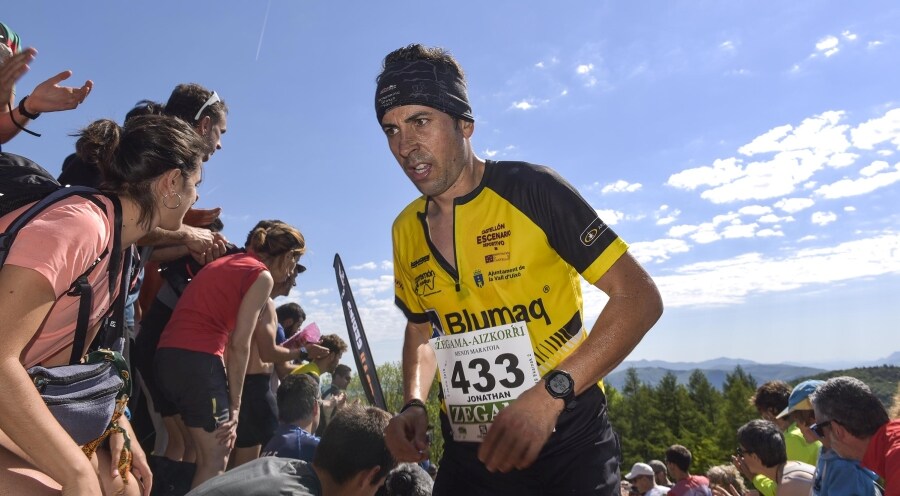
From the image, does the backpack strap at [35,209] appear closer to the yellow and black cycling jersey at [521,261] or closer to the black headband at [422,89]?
the black headband at [422,89]

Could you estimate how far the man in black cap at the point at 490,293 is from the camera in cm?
227

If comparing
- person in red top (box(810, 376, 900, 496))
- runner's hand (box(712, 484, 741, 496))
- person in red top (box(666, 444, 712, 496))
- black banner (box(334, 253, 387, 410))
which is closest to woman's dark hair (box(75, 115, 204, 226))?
person in red top (box(810, 376, 900, 496))

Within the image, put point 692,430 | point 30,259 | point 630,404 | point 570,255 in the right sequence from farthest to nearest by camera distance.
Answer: point 630,404 → point 692,430 → point 570,255 → point 30,259

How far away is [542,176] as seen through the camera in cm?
256

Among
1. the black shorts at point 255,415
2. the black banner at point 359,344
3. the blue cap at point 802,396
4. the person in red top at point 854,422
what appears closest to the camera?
the person in red top at point 854,422

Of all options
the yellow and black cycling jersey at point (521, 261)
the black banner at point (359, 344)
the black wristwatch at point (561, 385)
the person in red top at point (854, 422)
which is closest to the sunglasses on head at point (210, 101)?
the yellow and black cycling jersey at point (521, 261)

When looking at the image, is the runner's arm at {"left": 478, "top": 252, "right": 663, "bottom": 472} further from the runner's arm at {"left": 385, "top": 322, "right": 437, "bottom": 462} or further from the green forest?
the green forest

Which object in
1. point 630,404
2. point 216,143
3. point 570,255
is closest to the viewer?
point 570,255

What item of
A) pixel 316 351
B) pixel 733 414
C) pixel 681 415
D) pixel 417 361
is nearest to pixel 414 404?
pixel 417 361

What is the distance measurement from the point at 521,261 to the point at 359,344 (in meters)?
8.21

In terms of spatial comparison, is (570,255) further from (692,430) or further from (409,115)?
(692,430)

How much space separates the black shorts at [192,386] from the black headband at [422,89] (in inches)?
101

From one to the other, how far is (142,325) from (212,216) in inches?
40.6

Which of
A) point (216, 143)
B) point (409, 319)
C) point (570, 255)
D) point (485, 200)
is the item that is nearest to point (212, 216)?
point (216, 143)
